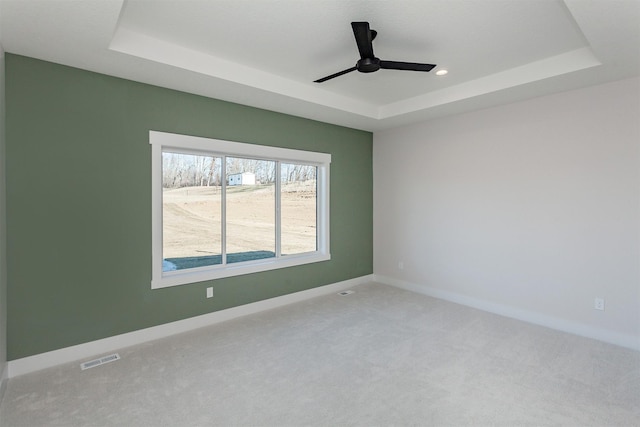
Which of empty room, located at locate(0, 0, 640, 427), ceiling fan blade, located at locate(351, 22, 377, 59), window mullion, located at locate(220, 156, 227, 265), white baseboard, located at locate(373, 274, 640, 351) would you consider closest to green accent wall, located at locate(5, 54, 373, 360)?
empty room, located at locate(0, 0, 640, 427)

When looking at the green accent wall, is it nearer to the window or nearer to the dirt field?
the window

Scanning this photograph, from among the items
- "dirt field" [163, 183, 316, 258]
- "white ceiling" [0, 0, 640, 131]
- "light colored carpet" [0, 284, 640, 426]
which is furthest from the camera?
"dirt field" [163, 183, 316, 258]

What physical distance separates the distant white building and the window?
12mm

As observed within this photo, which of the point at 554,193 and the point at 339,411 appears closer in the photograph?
the point at 339,411

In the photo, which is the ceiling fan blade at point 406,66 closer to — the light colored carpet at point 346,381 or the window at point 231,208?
the window at point 231,208

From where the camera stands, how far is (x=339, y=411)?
2225mm

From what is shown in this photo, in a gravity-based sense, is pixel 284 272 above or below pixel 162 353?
above

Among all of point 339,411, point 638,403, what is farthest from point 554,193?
point 339,411

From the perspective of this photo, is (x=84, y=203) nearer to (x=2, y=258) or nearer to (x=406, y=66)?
(x=2, y=258)

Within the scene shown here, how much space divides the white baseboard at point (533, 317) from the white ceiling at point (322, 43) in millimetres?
2525

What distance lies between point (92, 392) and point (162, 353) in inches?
25.7

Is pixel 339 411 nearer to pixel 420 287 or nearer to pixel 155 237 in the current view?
pixel 155 237

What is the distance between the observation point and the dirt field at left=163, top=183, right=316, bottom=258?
3.69m

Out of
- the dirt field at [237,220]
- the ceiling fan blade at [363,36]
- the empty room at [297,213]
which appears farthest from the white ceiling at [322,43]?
the dirt field at [237,220]
